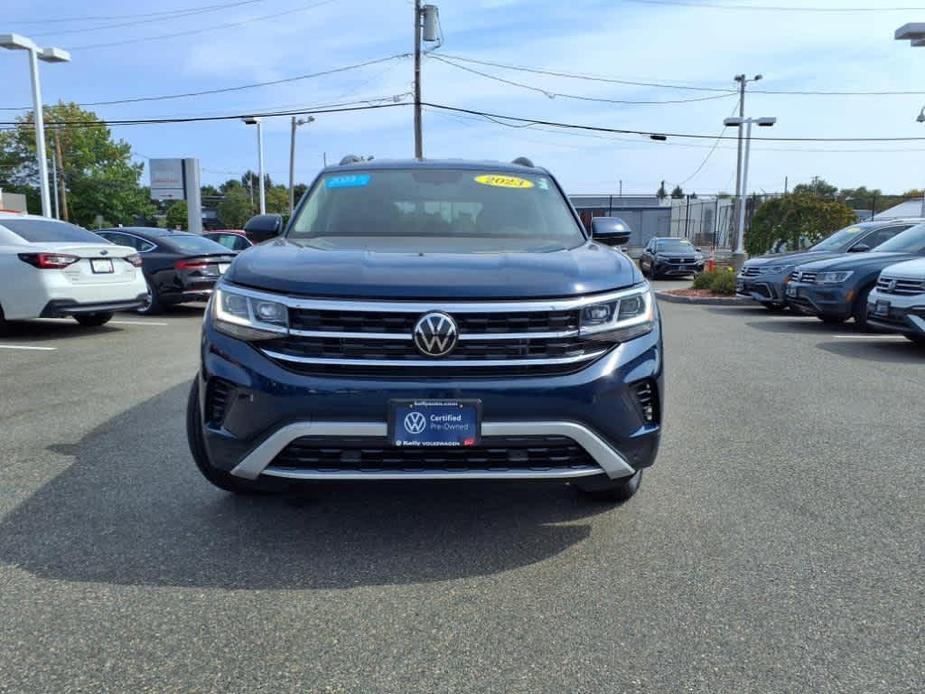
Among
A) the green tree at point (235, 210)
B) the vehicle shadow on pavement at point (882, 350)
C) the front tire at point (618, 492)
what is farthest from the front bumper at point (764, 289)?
the green tree at point (235, 210)

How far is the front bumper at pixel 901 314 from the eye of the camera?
8352 mm

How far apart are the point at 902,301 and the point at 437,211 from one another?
6.42 m

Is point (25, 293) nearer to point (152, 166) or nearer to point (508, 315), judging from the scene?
point (508, 315)

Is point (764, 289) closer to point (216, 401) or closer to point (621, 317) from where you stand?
point (621, 317)

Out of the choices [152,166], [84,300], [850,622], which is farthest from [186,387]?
[152,166]

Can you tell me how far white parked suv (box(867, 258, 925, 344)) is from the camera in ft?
27.5

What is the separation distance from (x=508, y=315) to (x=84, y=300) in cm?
808

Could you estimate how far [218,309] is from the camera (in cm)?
322

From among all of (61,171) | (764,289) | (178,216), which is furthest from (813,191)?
(178,216)

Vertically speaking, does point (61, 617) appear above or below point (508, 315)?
below

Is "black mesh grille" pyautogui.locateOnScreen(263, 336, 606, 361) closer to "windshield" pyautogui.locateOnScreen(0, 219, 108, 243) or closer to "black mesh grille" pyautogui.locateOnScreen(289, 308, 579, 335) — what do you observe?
"black mesh grille" pyautogui.locateOnScreen(289, 308, 579, 335)

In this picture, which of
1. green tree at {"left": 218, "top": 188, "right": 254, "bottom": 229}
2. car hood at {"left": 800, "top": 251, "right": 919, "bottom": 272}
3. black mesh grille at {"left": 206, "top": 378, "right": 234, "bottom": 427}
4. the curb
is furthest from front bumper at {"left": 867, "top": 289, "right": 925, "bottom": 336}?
green tree at {"left": 218, "top": 188, "right": 254, "bottom": 229}

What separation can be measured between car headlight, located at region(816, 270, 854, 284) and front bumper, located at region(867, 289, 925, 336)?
6.77ft

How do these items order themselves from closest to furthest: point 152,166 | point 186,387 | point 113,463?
point 113,463, point 186,387, point 152,166
